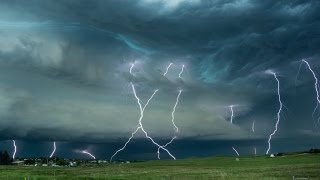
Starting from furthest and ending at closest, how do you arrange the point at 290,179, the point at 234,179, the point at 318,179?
the point at 234,179
the point at 290,179
the point at 318,179

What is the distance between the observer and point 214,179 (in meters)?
81.3

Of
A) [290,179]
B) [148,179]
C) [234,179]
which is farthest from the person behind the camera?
[148,179]

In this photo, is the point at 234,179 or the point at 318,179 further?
the point at 234,179

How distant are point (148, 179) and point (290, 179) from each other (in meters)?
27.3

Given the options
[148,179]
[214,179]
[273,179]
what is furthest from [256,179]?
[148,179]

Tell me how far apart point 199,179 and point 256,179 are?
1124 cm

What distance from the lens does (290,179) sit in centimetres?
7144

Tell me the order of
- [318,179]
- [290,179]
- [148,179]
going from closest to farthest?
[318,179] < [290,179] < [148,179]

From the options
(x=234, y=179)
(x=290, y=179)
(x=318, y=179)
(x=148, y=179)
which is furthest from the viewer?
(x=148, y=179)

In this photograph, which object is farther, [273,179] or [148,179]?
[148,179]

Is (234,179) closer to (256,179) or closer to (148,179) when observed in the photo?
(256,179)

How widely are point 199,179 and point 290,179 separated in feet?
55.1

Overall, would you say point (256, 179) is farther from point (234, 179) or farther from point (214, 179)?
point (214, 179)

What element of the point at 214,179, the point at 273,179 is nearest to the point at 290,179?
the point at 273,179
